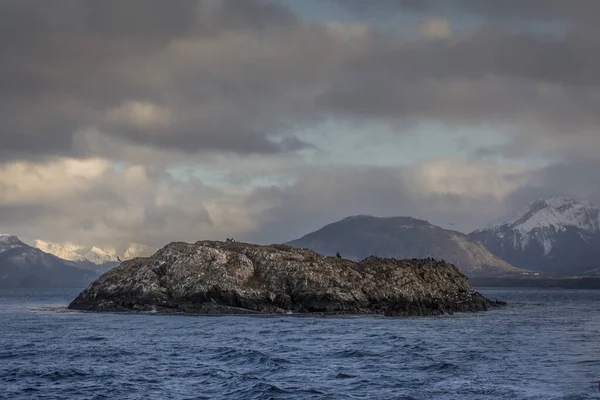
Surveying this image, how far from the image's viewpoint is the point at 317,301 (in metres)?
123

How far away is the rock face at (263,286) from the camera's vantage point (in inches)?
4857

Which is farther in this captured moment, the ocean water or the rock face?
the rock face

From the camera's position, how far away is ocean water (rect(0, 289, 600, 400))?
1999 inches

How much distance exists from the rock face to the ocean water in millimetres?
20938

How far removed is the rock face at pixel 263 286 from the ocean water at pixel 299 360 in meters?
20.9

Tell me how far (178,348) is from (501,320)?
54180 mm

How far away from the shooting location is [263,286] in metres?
126

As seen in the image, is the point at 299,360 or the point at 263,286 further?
the point at 263,286

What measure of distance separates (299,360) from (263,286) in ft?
203

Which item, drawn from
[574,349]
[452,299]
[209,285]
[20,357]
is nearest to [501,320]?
[452,299]

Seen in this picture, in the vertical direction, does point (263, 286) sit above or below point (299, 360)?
above

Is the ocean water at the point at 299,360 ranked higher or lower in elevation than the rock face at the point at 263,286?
lower

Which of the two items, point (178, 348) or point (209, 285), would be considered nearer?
point (178, 348)

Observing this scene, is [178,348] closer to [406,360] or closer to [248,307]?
[406,360]
